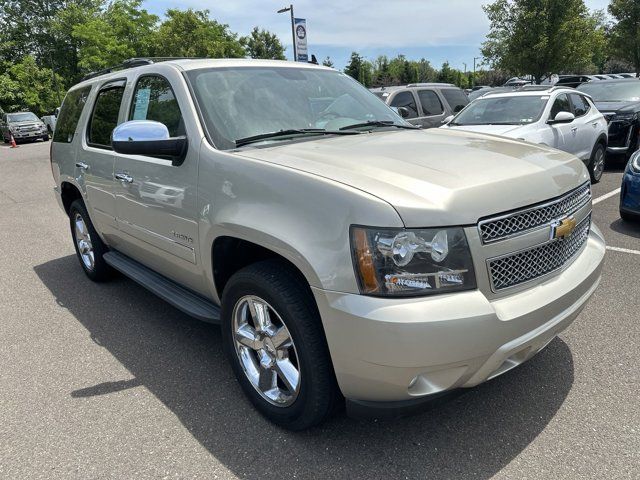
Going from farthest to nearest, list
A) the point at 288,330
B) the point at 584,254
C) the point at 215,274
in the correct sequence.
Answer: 1. the point at 215,274
2. the point at 584,254
3. the point at 288,330

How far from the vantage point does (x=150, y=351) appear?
3.54m

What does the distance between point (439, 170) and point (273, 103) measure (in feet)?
4.34

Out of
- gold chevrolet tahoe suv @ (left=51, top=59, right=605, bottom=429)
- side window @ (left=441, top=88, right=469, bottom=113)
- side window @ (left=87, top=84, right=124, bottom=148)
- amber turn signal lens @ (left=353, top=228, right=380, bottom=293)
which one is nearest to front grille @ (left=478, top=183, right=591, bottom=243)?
gold chevrolet tahoe suv @ (left=51, top=59, right=605, bottom=429)

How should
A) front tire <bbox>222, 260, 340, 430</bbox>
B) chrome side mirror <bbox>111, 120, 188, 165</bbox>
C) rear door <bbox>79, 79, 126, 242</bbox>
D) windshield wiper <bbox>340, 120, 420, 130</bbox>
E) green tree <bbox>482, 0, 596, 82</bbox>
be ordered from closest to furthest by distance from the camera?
1. front tire <bbox>222, 260, 340, 430</bbox>
2. chrome side mirror <bbox>111, 120, 188, 165</bbox>
3. windshield wiper <bbox>340, 120, 420, 130</bbox>
4. rear door <bbox>79, 79, 126, 242</bbox>
5. green tree <bbox>482, 0, 596, 82</bbox>

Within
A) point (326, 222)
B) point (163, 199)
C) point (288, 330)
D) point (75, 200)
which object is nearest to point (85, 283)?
point (75, 200)

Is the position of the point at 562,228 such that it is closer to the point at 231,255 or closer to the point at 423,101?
the point at 231,255

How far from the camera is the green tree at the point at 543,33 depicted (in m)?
21.7

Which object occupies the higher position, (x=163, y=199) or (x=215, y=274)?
(x=163, y=199)

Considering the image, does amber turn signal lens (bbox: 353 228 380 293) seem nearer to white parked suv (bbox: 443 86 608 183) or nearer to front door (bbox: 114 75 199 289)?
front door (bbox: 114 75 199 289)

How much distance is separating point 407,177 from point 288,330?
0.89 m

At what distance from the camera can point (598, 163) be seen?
904cm

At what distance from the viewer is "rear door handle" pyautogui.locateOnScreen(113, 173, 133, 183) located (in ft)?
11.4

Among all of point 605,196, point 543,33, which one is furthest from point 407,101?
point 543,33

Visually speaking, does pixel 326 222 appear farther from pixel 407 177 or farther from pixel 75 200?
pixel 75 200
